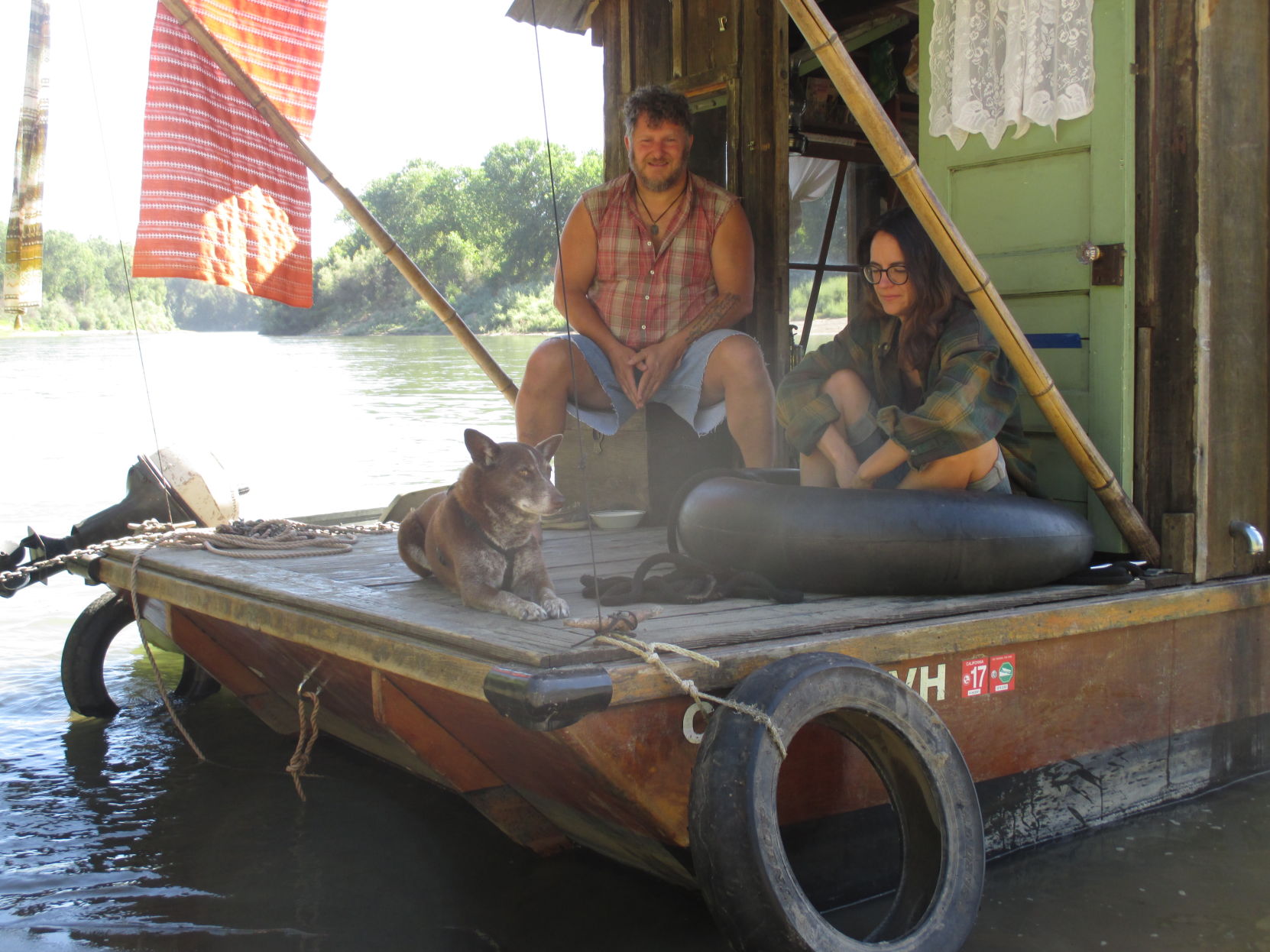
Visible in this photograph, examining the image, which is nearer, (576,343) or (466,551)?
(466,551)

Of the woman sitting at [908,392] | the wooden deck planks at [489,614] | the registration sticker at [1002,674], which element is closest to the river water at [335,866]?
the registration sticker at [1002,674]

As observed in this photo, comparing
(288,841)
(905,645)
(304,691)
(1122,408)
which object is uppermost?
(1122,408)

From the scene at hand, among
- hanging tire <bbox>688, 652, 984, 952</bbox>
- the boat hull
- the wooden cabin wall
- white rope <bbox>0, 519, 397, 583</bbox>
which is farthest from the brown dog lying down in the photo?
the wooden cabin wall

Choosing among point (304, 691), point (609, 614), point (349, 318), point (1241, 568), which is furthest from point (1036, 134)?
point (349, 318)

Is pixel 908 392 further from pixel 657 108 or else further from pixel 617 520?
pixel 657 108

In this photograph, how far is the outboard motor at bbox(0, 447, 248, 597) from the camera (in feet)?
16.4

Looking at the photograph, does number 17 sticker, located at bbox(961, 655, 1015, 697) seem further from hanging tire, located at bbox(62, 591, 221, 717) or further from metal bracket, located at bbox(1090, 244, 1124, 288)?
hanging tire, located at bbox(62, 591, 221, 717)

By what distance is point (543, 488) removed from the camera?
113 inches

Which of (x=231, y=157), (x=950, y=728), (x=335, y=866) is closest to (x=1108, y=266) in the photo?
(x=950, y=728)

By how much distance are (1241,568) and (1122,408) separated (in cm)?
65

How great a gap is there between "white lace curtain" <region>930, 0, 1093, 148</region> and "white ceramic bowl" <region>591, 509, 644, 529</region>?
5.87 feet

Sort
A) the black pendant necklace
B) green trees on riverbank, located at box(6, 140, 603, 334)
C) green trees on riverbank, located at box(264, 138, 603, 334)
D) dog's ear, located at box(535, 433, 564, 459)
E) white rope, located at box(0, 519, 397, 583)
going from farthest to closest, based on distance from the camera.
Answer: green trees on riverbank, located at box(264, 138, 603, 334) < green trees on riverbank, located at box(6, 140, 603, 334) < the black pendant necklace < white rope, located at box(0, 519, 397, 583) < dog's ear, located at box(535, 433, 564, 459)

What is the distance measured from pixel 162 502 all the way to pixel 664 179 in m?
2.62

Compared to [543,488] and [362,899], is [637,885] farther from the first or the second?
[543,488]
